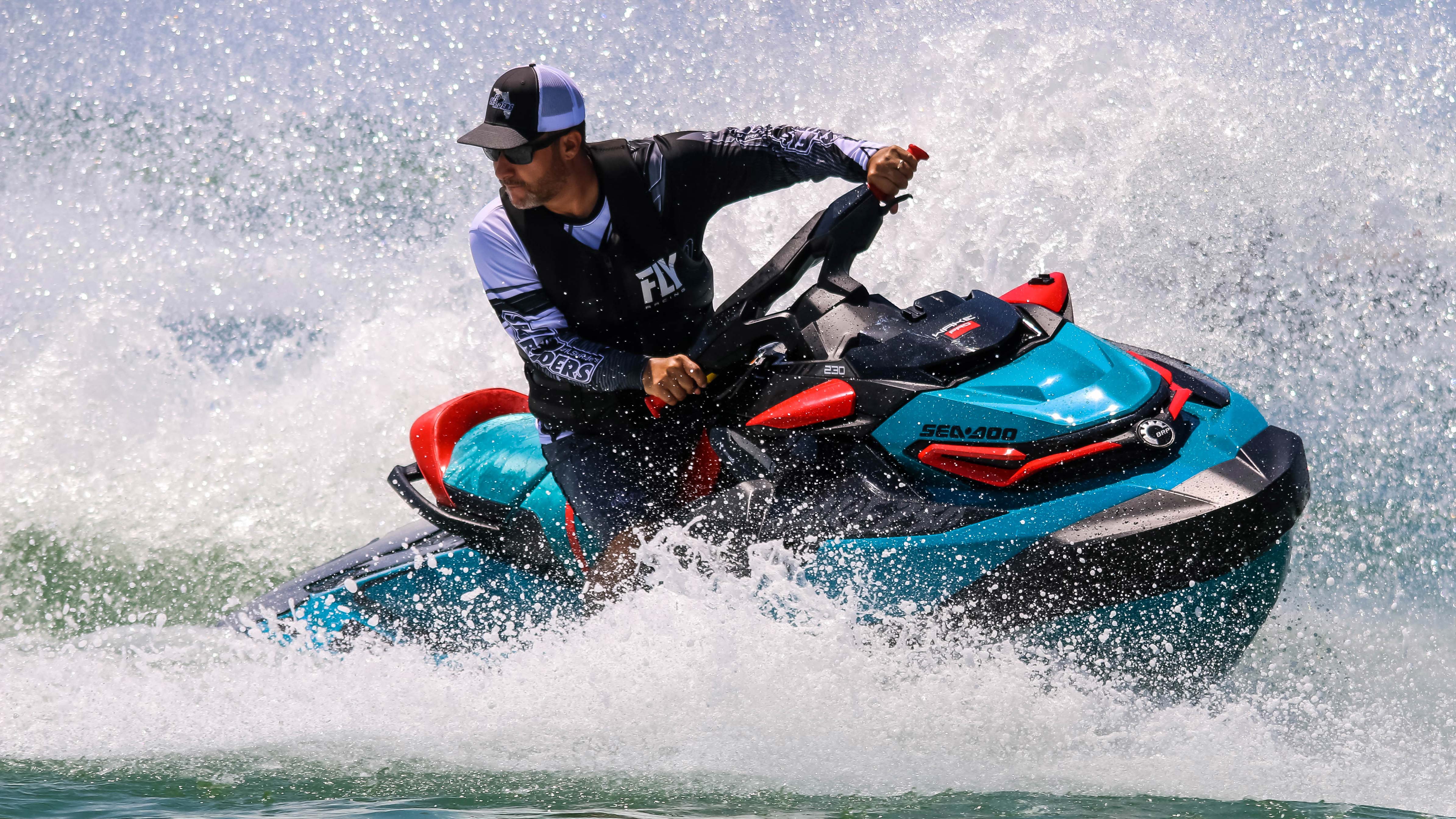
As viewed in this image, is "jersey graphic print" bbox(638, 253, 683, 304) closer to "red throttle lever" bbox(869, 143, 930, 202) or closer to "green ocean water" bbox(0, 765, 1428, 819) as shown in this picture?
"red throttle lever" bbox(869, 143, 930, 202)

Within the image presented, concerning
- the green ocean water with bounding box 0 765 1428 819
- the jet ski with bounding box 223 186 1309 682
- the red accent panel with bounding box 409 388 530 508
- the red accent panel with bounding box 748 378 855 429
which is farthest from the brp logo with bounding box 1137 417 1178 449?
the red accent panel with bounding box 409 388 530 508

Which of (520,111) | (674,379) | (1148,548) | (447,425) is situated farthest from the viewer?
(447,425)

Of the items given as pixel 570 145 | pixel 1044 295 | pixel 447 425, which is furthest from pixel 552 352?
pixel 1044 295

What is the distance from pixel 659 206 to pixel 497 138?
0.43 m

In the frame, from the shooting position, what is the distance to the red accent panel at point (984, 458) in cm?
223

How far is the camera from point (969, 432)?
2.27m

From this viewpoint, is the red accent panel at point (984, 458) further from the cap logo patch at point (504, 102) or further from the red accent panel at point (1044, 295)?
the cap logo patch at point (504, 102)

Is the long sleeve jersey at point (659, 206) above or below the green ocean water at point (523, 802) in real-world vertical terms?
above

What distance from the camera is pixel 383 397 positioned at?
551 centimetres

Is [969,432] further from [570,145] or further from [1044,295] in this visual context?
[570,145]

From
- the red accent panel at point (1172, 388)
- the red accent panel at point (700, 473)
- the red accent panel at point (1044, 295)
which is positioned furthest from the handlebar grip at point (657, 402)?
the red accent panel at point (1172, 388)

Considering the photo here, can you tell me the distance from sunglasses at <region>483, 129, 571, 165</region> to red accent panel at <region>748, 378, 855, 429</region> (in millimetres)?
752

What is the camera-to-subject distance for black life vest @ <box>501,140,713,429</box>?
2627 millimetres

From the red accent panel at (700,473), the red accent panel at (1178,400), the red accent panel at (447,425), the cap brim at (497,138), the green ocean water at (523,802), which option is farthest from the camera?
the red accent panel at (447,425)
